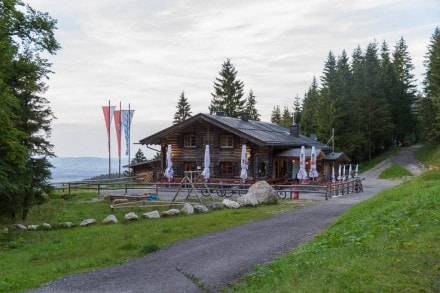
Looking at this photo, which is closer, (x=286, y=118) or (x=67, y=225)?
(x=67, y=225)

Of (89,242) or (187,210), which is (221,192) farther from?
(89,242)

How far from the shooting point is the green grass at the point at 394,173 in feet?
167

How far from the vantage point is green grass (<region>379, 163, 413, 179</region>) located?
167 ft

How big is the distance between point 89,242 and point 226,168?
25905mm

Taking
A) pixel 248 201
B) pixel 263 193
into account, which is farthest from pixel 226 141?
pixel 248 201

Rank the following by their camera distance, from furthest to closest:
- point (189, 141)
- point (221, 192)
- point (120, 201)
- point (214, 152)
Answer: point (189, 141) → point (214, 152) → point (221, 192) → point (120, 201)

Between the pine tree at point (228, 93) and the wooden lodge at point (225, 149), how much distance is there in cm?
3375

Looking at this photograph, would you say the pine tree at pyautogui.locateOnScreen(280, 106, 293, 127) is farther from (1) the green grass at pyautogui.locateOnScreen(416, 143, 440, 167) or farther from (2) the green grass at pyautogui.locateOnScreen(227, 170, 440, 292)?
(2) the green grass at pyautogui.locateOnScreen(227, 170, 440, 292)

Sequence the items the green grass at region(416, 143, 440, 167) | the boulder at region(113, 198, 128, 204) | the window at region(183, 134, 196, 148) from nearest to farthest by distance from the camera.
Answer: the boulder at region(113, 198, 128, 204) → the window at region(183, 134, 196, 148) → the green grass at region(416, 143, 440, 167)

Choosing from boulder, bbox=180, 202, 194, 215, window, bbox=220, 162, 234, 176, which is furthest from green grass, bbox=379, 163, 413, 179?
boulder, bbox=180, 202, 194, 215

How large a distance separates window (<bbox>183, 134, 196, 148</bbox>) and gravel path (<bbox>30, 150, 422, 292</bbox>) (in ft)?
80.3

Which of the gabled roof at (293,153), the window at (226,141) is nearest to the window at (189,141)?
the window at (226,141)

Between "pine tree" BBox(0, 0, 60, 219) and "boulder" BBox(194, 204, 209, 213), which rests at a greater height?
A: "pine tree" BBox(0, 0, 60, 219)

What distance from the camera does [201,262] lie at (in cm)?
1120
